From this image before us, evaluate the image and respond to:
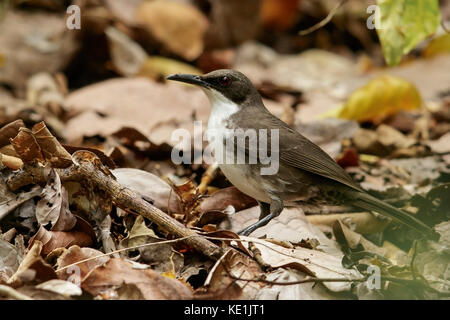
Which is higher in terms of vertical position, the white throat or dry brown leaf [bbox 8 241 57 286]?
the white throat

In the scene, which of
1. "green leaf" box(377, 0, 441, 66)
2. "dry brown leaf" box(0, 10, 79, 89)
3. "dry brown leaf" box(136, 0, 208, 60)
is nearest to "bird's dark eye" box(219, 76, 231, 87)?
"green leaf" box(377, 0, 441, 66)

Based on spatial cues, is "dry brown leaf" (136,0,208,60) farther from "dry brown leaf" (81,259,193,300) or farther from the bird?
"dry brown leaf" (81,259,193,300)

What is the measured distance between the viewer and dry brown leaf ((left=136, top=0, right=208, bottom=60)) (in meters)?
8.52

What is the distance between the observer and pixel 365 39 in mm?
10383

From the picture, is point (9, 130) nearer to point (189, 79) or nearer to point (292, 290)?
point (189, 79)

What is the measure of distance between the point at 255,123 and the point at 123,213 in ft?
4.03

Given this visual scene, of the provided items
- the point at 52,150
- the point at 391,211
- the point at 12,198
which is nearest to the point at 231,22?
the point at 391,211

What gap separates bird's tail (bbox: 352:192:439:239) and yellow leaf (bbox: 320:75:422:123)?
2.01 metres

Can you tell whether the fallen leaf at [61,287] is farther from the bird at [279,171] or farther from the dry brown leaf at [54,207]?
the bird at [279,171]

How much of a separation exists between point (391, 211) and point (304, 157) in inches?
27.3

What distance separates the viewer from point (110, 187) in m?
3.82

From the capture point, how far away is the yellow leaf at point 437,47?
859 cm

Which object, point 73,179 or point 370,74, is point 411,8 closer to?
point 73,179
